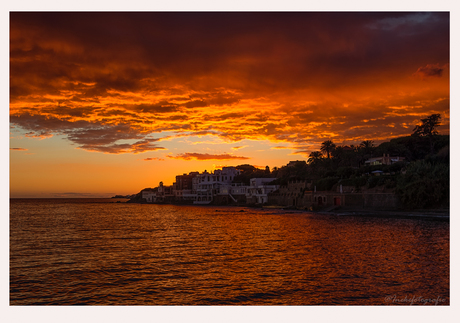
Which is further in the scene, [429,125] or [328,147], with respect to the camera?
[328,147]

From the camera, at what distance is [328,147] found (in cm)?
11412

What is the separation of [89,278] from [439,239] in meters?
26.1

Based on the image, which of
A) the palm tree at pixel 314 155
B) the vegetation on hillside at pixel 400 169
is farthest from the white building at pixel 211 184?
the palm tree at pixel 314 155

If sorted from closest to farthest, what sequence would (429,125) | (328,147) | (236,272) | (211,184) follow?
(236,272) → (429,125) → (328,147) → (211,184)

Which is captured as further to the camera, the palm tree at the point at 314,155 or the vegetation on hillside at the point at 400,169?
the palm tree at the point at 314,155

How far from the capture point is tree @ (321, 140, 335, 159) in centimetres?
11412

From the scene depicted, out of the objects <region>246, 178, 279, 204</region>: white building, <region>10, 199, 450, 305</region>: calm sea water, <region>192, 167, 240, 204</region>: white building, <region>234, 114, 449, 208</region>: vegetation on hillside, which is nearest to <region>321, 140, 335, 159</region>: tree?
<region>234, 114, 449, 208</region>: vegetation on hillside

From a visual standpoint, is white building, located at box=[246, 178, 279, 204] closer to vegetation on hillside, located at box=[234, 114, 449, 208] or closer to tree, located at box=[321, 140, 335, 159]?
vegetation on hillside, located at box=[234, 114, 449, 208]

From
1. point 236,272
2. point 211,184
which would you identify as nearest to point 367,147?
point 211,184

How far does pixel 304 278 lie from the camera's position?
16.4 meters

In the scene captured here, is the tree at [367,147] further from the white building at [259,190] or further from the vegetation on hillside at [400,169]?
the white building at [259,190]

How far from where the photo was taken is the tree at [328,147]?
114125 mm

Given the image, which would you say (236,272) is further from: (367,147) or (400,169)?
(367,147)

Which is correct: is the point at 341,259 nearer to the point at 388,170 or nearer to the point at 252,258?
the point at 252,258
